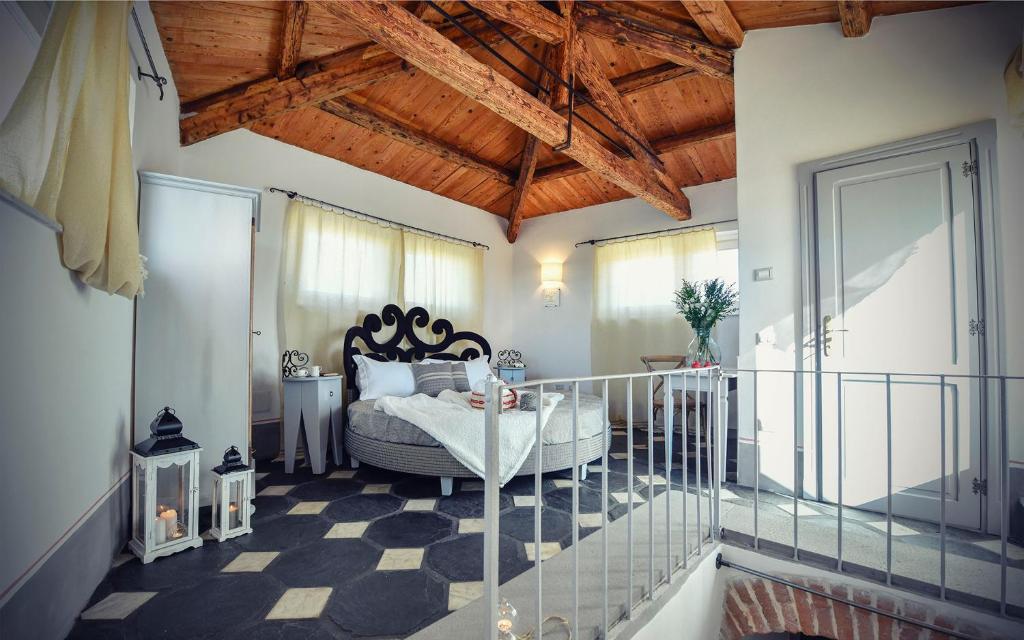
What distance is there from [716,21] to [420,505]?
340cm

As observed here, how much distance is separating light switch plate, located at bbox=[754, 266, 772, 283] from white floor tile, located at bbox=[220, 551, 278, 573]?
303cm

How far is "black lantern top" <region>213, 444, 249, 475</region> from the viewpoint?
202 cm

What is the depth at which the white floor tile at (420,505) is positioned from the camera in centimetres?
242

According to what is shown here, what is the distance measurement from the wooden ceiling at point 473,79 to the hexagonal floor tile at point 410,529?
2.42 meters

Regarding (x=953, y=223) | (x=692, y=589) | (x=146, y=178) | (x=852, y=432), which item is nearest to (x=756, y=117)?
(x=953, y=223)

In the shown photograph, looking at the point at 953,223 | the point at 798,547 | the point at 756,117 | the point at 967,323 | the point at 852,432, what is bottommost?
the point at 798,547

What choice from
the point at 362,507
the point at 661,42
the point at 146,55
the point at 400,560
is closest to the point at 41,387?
the point at 400,560

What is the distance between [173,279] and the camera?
2.19 m

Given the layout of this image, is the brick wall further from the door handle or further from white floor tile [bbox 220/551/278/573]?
white floor tile [bbox 220/551/278/573]

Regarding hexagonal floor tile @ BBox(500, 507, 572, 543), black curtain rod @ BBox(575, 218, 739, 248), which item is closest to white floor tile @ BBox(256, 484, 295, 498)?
hexagonal floor tile @ BBox(500, 507, 572, 543)

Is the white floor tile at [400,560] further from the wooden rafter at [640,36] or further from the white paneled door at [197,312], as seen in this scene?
the wooden rafter at [640,36]

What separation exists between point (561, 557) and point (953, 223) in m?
2.60

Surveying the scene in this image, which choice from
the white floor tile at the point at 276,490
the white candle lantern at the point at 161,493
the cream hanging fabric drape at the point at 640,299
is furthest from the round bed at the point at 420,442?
the cream hanging fabric drape at the point at 640,299

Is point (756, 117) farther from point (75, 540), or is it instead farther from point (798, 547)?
point (75, 540)
